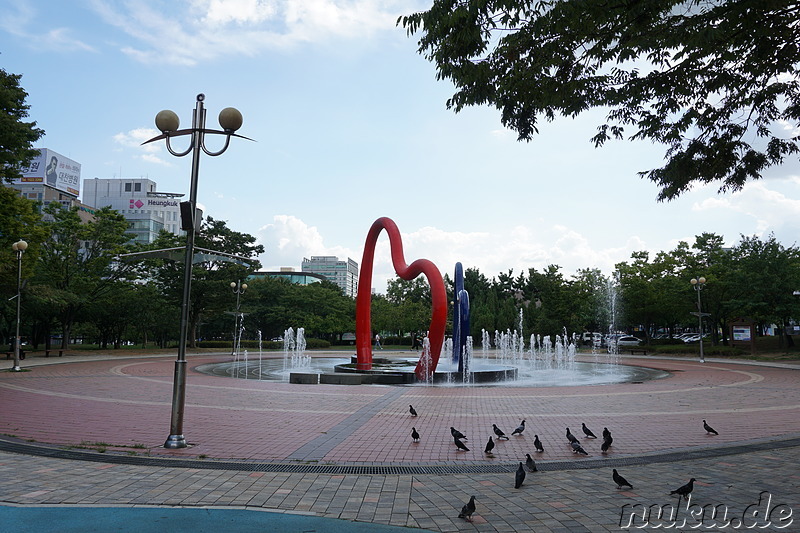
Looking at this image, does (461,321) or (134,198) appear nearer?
(461,321)

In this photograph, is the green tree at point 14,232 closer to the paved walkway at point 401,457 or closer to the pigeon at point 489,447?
the paved walkway at point 401,457

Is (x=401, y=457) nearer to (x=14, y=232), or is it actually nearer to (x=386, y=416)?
(x=386, y=416)

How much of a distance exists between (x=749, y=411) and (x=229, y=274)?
1346 inches

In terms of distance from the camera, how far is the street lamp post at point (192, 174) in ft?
24.6

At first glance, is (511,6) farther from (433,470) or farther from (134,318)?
(134,318)

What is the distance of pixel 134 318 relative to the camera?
4016cm

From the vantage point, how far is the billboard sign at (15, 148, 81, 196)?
256 feet

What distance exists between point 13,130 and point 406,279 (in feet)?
42.8

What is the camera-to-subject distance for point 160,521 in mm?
4305

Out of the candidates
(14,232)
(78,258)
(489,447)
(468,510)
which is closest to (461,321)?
(489,447)

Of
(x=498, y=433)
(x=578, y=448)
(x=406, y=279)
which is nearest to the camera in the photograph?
(x=578, y=448)

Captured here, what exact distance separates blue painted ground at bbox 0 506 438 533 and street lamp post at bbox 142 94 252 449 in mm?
2808

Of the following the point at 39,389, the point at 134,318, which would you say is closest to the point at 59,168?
the point at 134,318

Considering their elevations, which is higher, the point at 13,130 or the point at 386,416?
the point at 13,130
